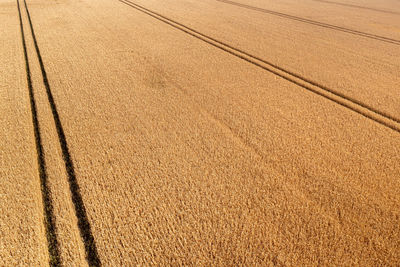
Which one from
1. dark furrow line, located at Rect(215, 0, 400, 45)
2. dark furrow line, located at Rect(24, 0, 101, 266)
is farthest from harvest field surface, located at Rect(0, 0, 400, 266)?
dark furrow line, located at Rect(215, 0, 400, 45)

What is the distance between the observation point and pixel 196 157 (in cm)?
232

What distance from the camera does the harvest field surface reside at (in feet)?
5.25

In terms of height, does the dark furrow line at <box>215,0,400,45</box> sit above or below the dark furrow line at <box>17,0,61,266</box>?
above

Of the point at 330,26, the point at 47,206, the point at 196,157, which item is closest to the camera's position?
the point at 47,206

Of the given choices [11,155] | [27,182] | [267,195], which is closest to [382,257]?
[267,195]

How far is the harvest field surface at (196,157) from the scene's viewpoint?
5.25ft

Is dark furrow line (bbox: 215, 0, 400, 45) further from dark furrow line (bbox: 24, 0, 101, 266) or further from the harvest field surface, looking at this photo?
dark furrow line (bbox: 24, 0, 101, 266)

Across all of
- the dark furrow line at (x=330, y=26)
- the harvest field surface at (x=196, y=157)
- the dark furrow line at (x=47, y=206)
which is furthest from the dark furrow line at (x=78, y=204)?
the dark furrow line at (x=330, y=26)

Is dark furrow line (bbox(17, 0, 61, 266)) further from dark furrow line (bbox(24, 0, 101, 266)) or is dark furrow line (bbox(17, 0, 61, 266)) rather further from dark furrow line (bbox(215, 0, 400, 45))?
dark furrow line (bbox(215, 0, 400, 45))

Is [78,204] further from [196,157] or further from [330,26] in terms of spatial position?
[330,26]

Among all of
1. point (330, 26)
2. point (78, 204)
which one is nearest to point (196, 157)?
point (78, 204)

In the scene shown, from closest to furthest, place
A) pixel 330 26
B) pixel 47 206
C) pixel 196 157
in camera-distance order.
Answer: pixel 47 206, pixel 196 157, pixel 330 26

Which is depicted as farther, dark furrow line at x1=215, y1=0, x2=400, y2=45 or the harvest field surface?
dark furrow line at x1=215, y1=0, x2=400, y2=45

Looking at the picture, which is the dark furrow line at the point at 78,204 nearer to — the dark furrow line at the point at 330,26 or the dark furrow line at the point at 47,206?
the dark furrow line at the point at 47,206
